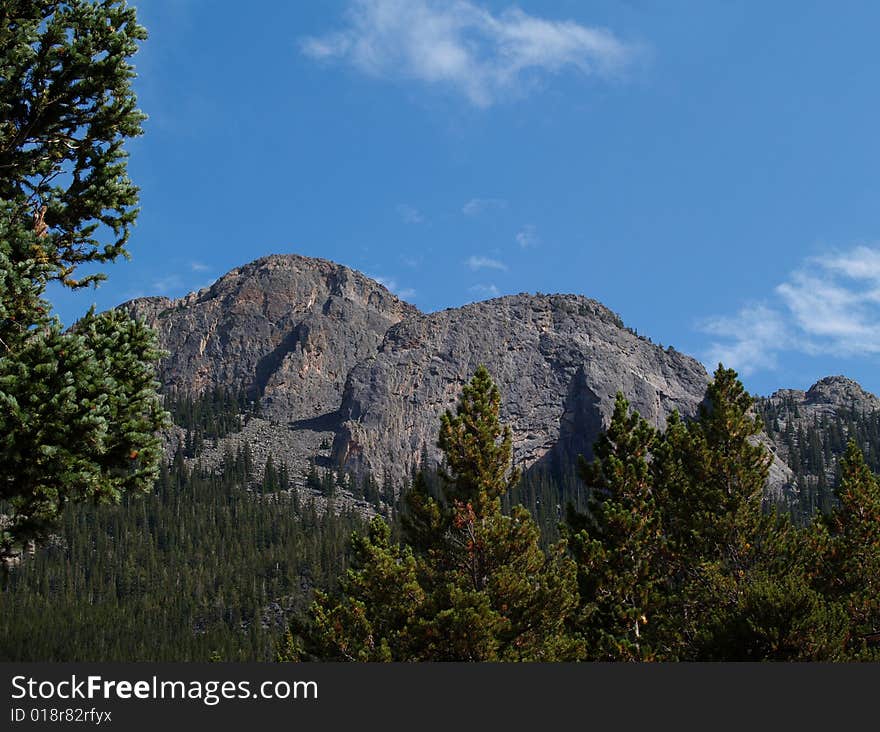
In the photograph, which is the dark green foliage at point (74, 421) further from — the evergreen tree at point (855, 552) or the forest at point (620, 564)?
the evergreen tree at point (855, 552)

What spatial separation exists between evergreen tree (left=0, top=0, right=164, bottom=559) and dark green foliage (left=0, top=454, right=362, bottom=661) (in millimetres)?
113355

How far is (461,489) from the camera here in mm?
32312

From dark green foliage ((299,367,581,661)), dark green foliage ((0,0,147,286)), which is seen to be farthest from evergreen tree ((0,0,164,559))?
dark green foliage ((299,367,581,661))

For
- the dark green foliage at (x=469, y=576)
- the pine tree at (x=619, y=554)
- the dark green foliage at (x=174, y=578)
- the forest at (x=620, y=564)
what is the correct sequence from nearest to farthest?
the dark green foliage at (x=469, y=576) → the forest at (x=620, y=564) → the pine tree at (x=619, y=554) → the dark green foliage at (x=174, y=578)

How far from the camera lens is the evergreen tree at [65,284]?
1239 centimetres

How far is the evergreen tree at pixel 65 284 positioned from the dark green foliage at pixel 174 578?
372 ft

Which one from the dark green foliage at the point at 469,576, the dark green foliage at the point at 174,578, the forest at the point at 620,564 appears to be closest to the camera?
the dark green foliage at the point at 469,576

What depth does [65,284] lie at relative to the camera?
50.4 feet

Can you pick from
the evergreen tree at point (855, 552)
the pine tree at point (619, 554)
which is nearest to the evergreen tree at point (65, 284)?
the pine tree at point (619, 554)

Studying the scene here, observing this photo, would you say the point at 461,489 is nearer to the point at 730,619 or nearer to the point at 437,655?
the point at 437,655

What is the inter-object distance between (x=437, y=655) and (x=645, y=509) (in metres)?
10.8

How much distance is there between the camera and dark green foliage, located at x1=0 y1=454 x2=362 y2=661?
130000mm

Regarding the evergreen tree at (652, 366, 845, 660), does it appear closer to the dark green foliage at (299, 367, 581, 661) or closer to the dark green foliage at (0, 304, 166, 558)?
the dark green foliage at (299, 367, 581, 661)

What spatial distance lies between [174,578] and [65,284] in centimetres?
15491
